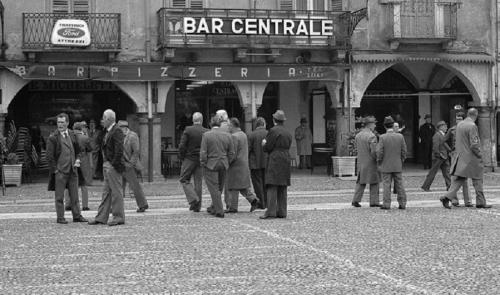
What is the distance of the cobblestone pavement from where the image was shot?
29.9 ft

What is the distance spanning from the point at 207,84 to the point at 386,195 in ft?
47.0

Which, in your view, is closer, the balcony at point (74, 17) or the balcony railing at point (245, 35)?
the balcony at point (74, 17)

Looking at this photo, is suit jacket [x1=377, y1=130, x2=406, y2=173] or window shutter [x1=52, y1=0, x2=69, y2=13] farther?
window shutter [x1=52, y1=0, x2=69, y2=13]

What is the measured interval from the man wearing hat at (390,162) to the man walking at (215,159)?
3299 mm

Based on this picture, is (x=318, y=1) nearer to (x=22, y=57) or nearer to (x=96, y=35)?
(x=96, y=35)

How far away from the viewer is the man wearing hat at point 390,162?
675 inches

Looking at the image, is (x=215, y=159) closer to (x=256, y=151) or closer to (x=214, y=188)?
(x=214, y=188)

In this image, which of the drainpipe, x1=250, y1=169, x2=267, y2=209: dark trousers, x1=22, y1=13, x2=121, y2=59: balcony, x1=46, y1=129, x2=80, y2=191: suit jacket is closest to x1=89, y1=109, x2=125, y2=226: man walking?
x1=46, y1=129, x2=80, y2=191: suit jacket

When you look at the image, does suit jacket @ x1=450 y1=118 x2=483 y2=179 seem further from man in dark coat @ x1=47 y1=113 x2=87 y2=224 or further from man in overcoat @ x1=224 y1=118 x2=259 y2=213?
man in dark coat @ x1=47 y1=113 x2=87 y2=224

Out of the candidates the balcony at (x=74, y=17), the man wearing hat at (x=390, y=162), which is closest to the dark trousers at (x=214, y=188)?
the man wearing hat at (x=390, y=162)

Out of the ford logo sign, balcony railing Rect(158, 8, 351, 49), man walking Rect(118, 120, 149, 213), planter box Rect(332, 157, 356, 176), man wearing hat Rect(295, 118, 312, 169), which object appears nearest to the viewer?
man walking Rect(118, 120, 149, 213)

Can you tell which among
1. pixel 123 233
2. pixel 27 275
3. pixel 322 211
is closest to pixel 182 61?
pixel 322 211

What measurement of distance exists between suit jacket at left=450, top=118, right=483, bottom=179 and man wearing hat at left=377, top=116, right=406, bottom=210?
3.50ft

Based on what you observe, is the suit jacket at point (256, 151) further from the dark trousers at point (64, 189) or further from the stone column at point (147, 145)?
the stone column at point (147, 145)
